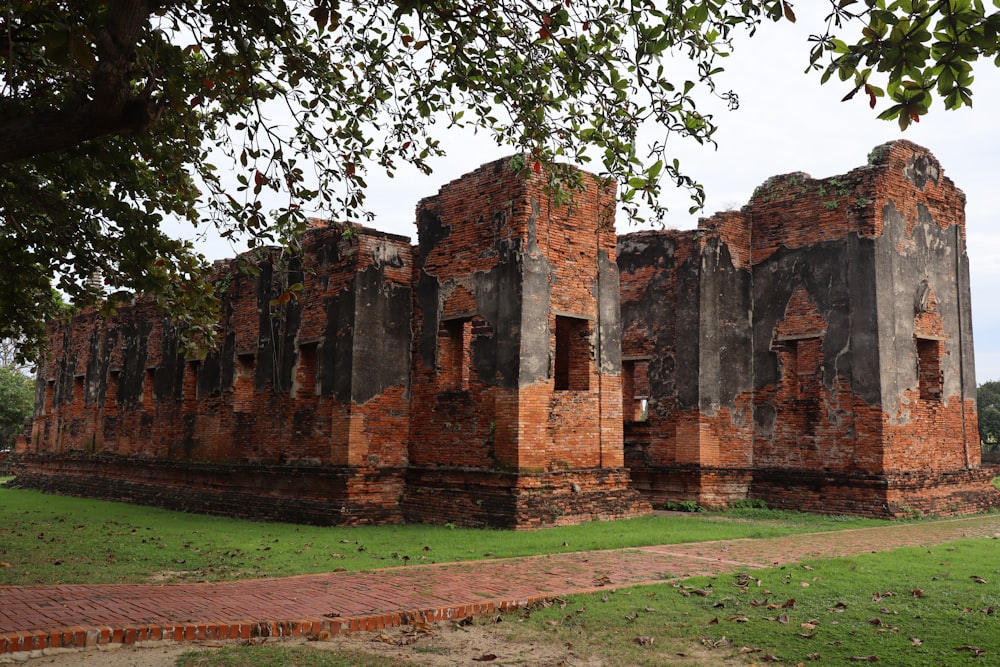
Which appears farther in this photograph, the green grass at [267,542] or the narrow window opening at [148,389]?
the narrow window opening at [148,389]

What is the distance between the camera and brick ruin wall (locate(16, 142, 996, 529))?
1194 cm

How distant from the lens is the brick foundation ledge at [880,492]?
13.3 m

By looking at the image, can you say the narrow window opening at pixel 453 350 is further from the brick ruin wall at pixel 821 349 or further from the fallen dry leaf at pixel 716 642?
the fallen dry leaf at pixel 716 642

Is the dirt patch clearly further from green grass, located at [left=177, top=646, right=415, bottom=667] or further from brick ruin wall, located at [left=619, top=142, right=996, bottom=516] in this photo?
brick ruin wall, located at [left=619, top=142, right=996, bottom=516]

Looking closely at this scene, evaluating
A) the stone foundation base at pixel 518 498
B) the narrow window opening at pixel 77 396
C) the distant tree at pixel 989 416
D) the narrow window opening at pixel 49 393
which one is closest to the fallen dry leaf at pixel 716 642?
the stone foundation base at pixel 518 498

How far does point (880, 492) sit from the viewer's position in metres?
13.2

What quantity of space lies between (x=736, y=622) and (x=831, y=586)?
1.57 m

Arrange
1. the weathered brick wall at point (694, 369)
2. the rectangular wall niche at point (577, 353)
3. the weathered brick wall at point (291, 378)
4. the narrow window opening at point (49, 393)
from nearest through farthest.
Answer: the rectangular wall niche at point (577, 353) → the weathered brick wall at point (291, 378) → the weathered brick wall at point (694, 369) → the narrow window opening at point (49, 393)

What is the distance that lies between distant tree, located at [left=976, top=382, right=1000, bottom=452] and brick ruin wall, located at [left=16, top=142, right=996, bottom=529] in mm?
17588

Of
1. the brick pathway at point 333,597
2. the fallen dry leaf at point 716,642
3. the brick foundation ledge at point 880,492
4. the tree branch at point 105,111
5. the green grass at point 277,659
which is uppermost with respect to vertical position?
the tree branch at point 105,111

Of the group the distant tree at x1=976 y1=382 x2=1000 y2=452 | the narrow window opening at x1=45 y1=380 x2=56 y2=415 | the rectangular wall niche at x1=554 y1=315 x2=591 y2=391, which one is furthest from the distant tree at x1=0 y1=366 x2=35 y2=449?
the distant tree at x1=976 y1=382 x2=1000 y2=452

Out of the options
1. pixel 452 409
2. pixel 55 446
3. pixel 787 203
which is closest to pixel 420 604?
pixel 452 409

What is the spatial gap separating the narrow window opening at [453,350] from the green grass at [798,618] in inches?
236

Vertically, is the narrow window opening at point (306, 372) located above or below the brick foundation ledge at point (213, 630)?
above
